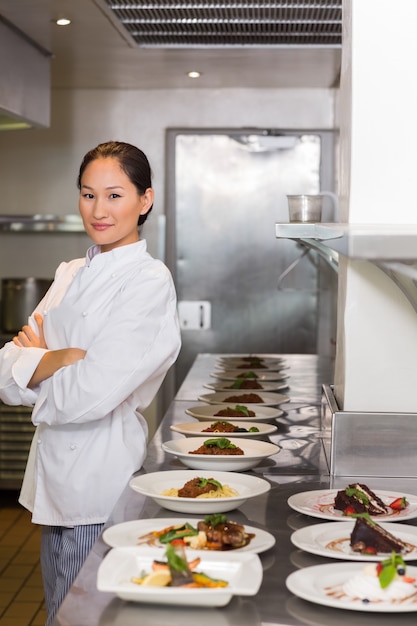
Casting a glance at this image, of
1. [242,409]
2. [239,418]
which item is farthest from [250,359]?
[239,418]

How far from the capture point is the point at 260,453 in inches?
97.0

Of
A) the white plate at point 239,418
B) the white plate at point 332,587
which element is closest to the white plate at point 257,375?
the white plate at point 239,418

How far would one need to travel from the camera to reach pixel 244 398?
3480mm

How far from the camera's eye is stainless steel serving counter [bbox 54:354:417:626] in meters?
1.51

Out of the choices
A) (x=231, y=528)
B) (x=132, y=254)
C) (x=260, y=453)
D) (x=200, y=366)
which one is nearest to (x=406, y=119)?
(x=132, y=254)

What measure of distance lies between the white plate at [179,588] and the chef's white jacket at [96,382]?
72cm

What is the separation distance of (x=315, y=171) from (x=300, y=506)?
4627 mm

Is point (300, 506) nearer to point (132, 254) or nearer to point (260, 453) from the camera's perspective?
point (260, 453)

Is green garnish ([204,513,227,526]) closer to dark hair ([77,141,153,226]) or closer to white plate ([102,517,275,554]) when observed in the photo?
white plate ([102,517,275,554])

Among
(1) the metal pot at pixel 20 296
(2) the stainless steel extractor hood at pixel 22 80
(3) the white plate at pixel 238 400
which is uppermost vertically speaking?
(2) the stainless steel extractor hood at pixel 22 80

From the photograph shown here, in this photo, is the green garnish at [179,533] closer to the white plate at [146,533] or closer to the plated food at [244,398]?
the white plate at [146,533]

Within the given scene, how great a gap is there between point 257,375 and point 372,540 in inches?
99.6

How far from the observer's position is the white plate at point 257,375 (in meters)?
4.12

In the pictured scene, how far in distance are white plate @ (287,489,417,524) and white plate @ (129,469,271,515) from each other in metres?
0.08
